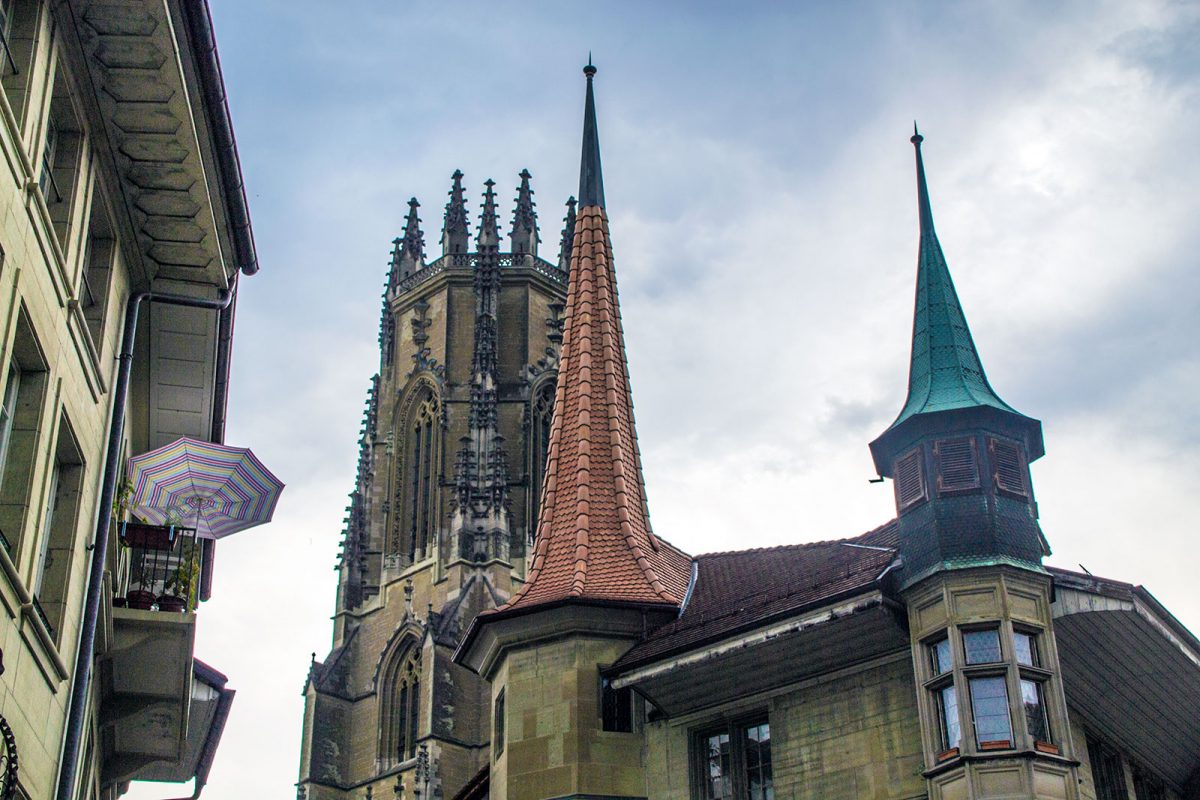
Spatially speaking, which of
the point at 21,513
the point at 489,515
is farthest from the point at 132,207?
the point at 489,515

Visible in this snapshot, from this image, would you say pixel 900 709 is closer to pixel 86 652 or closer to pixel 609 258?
pixel 86 652

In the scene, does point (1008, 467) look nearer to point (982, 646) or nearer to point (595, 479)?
point (982, 646)

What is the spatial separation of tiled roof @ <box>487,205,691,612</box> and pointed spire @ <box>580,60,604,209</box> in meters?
1.09

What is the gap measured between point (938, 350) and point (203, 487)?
9.51 meters

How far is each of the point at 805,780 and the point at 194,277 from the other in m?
9.07

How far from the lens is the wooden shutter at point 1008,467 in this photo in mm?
19250

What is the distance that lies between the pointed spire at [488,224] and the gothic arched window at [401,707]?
2048 centimetres

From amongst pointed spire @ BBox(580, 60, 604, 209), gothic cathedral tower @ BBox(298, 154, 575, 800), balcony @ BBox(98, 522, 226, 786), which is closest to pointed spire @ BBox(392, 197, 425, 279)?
gothic cathedral tower @ BBox(298, 154, 575, 800)

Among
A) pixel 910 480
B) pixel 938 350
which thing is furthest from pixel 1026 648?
pixel 938 350

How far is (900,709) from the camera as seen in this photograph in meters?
18.5

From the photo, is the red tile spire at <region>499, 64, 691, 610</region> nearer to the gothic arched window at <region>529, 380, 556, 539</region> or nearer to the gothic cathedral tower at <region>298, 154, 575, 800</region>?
the gothic cathedral tower at <region>298, 154, 575, 800</region>

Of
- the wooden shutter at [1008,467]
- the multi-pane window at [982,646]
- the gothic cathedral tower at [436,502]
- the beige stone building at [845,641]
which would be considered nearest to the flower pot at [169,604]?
the beige stone building at [845,641]

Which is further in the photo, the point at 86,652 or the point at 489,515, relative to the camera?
the point at 489,515

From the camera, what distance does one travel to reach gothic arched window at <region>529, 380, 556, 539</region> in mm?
69750
